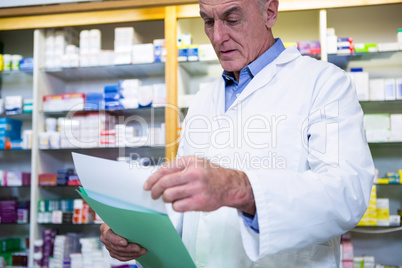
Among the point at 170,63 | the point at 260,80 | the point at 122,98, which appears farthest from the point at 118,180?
the point at 122,98

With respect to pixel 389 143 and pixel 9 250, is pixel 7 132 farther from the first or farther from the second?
pixel 389 143

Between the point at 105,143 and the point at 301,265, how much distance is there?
2471 millimetres

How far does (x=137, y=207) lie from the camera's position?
78 cm

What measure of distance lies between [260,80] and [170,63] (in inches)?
75.2

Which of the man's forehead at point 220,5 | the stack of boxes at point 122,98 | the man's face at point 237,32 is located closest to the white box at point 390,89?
the stack of boxes at point 122,98

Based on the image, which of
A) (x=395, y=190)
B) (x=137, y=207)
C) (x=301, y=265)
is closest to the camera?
(x=137, y=207)

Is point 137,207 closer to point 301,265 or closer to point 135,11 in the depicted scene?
point 301,265

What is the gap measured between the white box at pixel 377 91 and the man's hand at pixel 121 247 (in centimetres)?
248

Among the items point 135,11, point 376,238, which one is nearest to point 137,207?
point 135,11

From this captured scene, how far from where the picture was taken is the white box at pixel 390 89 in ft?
9.70

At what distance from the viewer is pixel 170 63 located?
124 inches

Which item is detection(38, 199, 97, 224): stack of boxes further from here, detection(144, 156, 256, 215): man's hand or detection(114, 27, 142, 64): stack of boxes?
detection(144, 156, 256, 215): man's hand

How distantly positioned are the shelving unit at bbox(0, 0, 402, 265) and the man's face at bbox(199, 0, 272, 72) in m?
1.71

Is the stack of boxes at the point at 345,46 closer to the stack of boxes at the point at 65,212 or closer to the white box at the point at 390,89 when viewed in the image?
the white box at the point at 390,89
